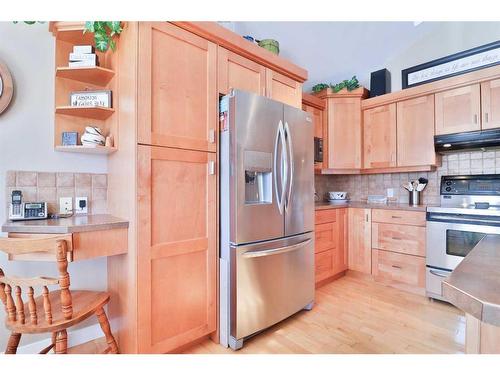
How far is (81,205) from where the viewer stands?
177 cm

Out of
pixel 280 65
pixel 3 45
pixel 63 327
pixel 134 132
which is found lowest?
pixel 63 327

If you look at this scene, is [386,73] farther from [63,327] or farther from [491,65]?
[63,327]

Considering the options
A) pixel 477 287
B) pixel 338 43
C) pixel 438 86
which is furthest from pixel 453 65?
pixel 477 287

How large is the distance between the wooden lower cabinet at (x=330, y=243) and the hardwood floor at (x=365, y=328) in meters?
0.29

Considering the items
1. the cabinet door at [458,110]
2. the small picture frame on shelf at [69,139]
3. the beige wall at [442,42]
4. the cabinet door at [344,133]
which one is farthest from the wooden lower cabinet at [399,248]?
the small picture frame on shelf at [69,139]

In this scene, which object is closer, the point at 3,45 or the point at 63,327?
the point at 63,327

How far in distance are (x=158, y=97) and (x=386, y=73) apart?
2.89 meters

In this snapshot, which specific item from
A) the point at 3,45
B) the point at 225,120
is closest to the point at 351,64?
the point at 225,120

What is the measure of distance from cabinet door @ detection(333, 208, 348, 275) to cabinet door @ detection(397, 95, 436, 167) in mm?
874

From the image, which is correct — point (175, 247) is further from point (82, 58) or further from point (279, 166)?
point (82, 58)

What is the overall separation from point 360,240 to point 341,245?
0.71 ft

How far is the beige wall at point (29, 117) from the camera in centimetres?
156
